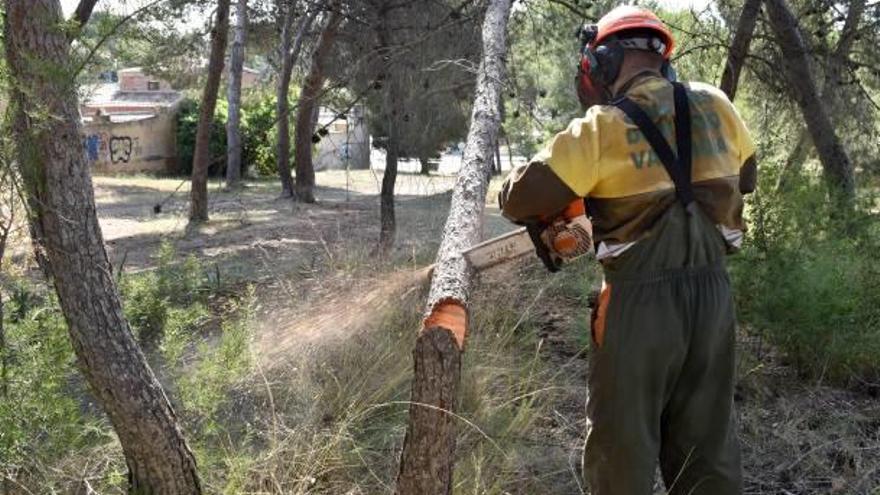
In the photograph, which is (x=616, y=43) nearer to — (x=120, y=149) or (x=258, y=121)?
(x=258, y=121)

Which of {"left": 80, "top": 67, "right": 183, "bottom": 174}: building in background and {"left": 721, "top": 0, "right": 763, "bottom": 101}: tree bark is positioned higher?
{"left": 721, "top": 0, "right": 763, "bottom": 101}: tree bark

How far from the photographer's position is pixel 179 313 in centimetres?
520

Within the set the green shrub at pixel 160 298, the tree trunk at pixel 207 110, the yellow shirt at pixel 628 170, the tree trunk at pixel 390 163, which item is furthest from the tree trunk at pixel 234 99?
the yellow shirt at pixel 628 170

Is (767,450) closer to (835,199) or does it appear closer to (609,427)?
(609,427)

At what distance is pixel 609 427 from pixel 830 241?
325 cm

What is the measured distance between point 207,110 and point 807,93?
10330 millimetres

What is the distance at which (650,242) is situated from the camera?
10.2 ft

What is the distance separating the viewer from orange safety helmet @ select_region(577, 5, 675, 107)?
3271 millimetres

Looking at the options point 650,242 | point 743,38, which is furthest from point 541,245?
point 743,38

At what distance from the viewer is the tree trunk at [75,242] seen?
132 inches

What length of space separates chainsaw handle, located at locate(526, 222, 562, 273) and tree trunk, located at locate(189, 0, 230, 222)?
1074cm

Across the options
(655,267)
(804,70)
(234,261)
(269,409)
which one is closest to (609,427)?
(655,267)

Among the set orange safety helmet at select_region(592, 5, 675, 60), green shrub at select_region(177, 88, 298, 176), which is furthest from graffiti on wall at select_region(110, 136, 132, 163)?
orange safety helmet at select_region(592, 5, 675, 60)

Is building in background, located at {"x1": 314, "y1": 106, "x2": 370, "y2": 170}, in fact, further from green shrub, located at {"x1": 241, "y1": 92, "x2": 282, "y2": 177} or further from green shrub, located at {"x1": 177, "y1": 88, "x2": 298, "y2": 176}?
green shrub, located at {"x1": 177, "y1": 88, "x2": 298, "y2": 176}
